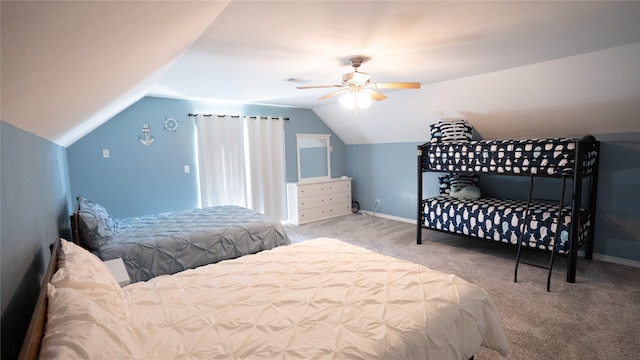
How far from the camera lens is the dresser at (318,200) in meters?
5.72

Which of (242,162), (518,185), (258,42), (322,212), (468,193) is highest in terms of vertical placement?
(258,42)

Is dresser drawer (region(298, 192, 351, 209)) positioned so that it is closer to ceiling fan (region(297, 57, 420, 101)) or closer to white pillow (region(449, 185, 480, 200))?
white pillow (region(449, 185, 480, 200))

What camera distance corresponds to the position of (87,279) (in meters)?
1.33

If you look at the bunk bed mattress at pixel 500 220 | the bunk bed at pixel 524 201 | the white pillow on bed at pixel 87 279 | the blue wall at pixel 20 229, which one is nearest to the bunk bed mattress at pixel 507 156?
the bunk bed at pixel 524 201

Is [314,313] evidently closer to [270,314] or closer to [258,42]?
[270,314]

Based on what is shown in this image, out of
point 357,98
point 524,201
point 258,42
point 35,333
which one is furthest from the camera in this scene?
point 524,201

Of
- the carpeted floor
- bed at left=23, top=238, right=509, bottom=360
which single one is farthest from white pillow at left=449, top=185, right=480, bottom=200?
bed at left=23, top=238, right=509, bottom=360

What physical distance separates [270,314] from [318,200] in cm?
447

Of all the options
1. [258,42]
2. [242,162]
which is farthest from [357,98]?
[242,162]

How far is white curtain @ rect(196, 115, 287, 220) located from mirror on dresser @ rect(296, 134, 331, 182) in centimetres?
49

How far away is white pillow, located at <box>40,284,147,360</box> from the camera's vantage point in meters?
0.86

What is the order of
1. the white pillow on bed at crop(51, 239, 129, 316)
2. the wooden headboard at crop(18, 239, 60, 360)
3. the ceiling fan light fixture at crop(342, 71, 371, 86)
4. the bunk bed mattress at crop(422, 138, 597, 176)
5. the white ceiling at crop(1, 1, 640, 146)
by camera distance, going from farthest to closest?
the bunk bed mattress at crop(422, 138, 597, 176), the ceiling fan light fixture at crop(342, 71, 371, 86), the white pillow on bed at crop(51, 239, 129, 316), the white ceiling at crop(1, 1, 640, 146), the wooden headboard at crop(18, 239, 60, 360)

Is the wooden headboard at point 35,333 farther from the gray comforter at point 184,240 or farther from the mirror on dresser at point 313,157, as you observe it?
the mirror on dresser at point 313,157

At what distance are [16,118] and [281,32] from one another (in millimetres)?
1596
